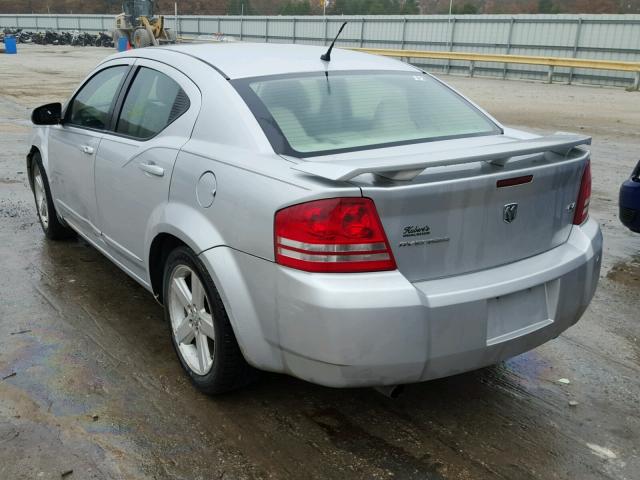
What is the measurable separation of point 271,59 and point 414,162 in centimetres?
150

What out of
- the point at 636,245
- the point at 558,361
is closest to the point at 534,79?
the point at 636,245

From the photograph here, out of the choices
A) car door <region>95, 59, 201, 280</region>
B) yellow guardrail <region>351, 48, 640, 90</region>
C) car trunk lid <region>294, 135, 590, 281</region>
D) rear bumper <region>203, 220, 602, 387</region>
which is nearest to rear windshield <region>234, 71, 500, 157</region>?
car trunk lid <region>294, 135, 590, 281</region>

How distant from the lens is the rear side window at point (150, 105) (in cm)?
359

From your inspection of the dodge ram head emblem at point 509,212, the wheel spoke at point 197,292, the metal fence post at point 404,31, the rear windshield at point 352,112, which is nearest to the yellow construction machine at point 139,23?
the metal fence post at point 404,31

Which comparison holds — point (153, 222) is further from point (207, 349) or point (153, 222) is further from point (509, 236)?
point (509, 236)

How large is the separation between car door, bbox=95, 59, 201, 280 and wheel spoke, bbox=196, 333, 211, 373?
69 cm

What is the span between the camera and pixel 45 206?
5.56 metres

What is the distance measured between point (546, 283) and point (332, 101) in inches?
53.9

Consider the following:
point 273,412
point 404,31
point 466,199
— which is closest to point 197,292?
point 273,412

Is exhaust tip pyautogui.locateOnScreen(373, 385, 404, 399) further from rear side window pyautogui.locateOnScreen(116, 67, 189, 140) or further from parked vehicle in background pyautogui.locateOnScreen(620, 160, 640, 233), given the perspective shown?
parked vehicle in background pyautogui.locateOnScreen(620, 160, 640, 233)

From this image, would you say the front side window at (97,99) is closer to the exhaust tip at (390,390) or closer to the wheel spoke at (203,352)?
the wheel spoke at (203,352)

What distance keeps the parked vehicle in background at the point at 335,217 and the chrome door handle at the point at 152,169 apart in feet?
0.04

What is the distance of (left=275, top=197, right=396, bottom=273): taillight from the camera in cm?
256

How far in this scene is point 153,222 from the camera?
344 cm
